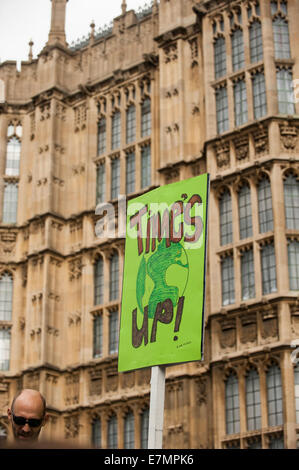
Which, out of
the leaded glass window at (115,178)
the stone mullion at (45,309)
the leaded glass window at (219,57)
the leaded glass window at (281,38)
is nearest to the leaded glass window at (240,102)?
the leaded glass window at (219,57)

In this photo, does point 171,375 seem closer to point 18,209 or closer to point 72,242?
point 72,242

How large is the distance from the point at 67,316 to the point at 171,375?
461 centimetres

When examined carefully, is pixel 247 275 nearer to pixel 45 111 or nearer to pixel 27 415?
pixel 45 111

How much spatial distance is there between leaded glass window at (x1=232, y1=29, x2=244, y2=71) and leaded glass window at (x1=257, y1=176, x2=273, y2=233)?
339cm

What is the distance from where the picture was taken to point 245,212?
1828cm

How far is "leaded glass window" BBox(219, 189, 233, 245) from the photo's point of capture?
1844cm

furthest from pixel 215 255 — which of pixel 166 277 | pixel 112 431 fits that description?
pixel 166 277

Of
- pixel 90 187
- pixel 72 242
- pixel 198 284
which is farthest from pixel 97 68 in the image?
pixel 198 284

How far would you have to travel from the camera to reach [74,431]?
20062mm

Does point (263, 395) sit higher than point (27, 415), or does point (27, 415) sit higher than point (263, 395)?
point (263, 395)

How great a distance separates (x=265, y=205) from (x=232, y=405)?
4.44m

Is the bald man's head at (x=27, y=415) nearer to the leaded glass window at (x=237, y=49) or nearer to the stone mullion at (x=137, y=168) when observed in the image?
the leaded glass window at (x=237, y=49)

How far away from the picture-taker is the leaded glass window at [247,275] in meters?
17.5

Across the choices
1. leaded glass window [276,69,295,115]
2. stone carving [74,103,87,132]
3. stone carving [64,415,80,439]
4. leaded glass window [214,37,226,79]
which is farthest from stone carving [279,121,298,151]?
stone carving [64,415,80,439]
